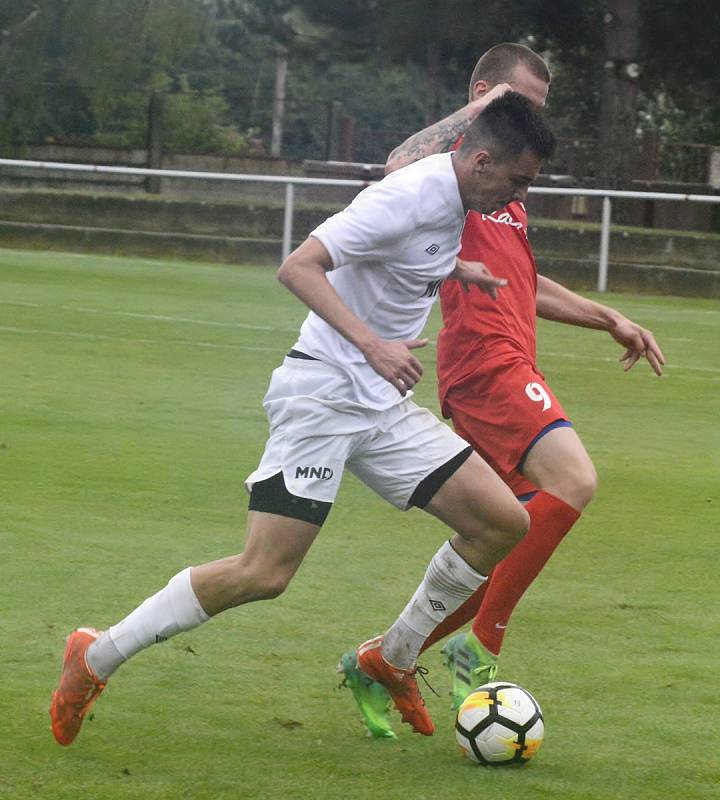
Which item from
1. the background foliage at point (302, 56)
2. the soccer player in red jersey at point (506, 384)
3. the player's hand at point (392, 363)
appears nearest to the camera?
the player's hand at point (392, 363)

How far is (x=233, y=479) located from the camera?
334 inches

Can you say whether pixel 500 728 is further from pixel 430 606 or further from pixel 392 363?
pixel 392 363

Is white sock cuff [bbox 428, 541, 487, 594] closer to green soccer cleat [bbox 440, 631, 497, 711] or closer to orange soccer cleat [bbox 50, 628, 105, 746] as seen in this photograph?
green soccer cleat [bbox 440, 631, 497, 711]

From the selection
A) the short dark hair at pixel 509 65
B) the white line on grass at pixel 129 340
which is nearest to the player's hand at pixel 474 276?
the short dark hair at pixel 509 65

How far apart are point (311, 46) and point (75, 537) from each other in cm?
2736

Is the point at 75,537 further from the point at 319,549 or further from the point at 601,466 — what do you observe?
the point at 601,466

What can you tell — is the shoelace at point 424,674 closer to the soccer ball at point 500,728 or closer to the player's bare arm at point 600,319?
the soccer ball at point 500,728

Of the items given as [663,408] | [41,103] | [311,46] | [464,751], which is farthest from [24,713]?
[41,103]

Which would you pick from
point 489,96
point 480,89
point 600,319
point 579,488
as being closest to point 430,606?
point 579,488

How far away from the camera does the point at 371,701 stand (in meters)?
4.74

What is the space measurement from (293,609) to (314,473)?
1.67 m

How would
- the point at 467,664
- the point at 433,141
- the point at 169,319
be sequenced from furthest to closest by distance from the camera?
1. the point at 169,319
2. the point at 433,141
3. the point at 467,664

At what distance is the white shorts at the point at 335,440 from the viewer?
4.45 m

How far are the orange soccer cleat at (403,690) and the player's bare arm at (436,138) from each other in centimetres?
153
